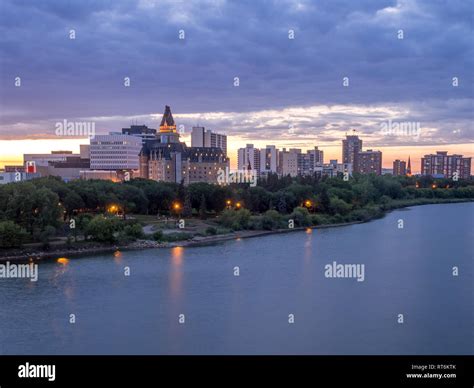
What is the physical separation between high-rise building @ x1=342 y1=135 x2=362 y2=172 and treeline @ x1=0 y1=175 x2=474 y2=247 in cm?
2097

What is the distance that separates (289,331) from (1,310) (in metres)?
2.97

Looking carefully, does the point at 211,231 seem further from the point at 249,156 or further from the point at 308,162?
the point at 308,162

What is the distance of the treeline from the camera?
9.30 m

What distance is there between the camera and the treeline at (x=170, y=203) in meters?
9.30

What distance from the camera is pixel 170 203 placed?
13602 mm

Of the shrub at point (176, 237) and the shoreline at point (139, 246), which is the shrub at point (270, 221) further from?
the shrub at point (176, 237)

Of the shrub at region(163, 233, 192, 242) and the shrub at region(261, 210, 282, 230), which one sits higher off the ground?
the shrub at region(261, 210, 282, 230)

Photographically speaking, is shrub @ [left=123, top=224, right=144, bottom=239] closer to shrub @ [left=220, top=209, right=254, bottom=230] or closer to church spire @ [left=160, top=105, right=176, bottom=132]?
shrub @ [left=220, top=209, right=254, bottom=230]

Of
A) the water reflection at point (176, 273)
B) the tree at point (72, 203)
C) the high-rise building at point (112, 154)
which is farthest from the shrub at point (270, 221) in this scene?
the high-rise building at point (112, 154)

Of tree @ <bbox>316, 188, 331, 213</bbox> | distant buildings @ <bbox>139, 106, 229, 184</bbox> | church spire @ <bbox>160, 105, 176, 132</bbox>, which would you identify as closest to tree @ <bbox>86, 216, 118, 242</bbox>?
tree @ <bbox>316, 188, 331, 213</bbox>

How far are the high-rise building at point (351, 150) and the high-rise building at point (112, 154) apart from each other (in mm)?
19643

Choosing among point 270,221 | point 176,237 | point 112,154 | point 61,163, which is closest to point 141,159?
point 112,154
